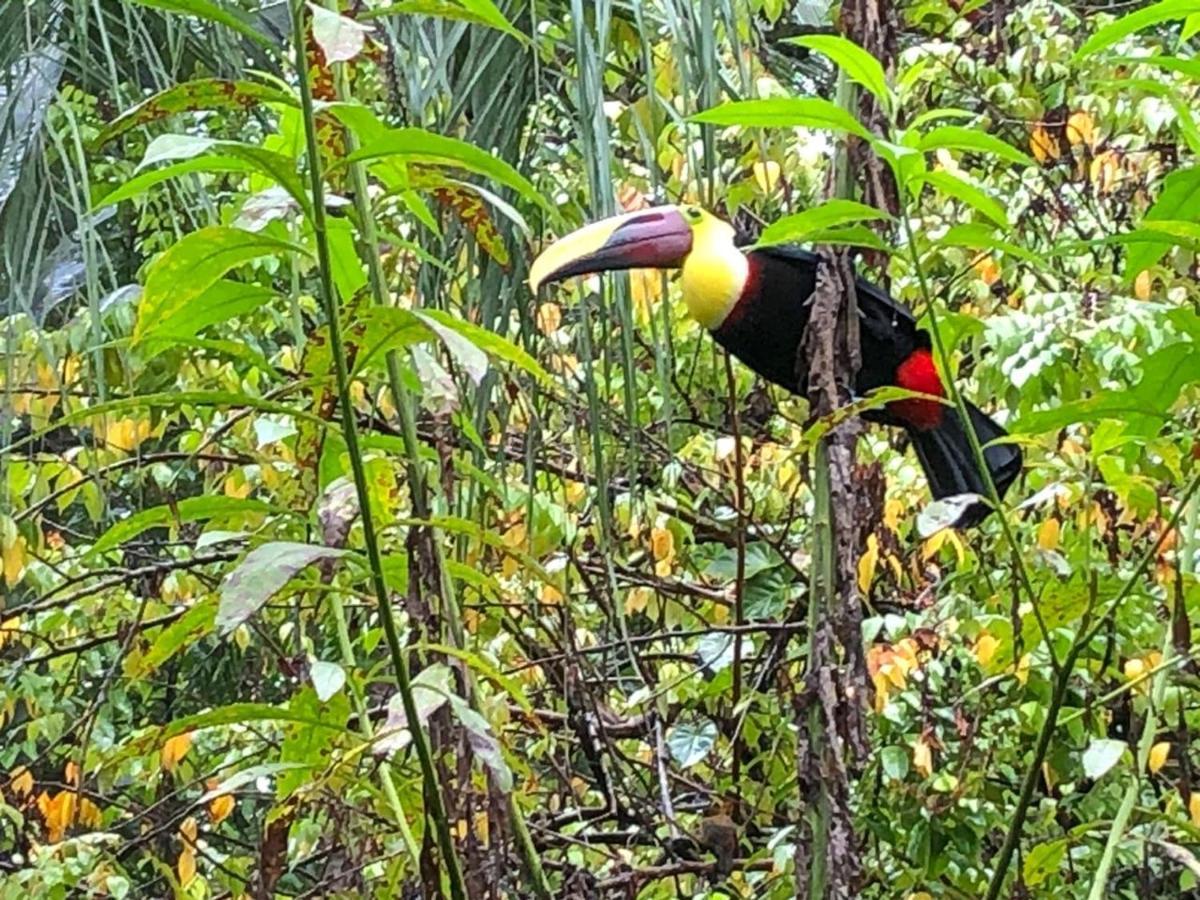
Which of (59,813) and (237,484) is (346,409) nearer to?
(237,484)

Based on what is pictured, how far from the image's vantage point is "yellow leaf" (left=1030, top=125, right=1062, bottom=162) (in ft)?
6.14

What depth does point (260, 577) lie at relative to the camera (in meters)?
0.48

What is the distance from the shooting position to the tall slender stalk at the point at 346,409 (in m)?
0.48

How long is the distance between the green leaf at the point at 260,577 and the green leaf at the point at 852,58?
294mm

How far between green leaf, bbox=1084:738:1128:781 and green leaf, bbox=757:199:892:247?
0.97ft

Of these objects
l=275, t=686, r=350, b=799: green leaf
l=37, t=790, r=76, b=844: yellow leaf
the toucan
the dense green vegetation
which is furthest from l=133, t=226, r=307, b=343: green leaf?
l=37, t=790, r=76, b=844: yellow leaf

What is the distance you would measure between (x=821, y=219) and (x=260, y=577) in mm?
292

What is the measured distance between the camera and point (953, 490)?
1410 millimetres

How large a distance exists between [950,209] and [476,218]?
136 cm

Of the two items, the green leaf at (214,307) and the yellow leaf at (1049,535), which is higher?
the green leaf at (214,307)

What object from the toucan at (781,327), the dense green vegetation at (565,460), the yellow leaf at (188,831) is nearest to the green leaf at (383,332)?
the dense green vegetation at (565,460)

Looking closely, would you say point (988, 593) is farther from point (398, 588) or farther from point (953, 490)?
point (398, 588)

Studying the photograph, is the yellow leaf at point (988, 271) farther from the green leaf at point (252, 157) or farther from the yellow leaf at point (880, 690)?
the green leaf at point (252, 157)

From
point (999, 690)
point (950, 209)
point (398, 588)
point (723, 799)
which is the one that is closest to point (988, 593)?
point (999, 690)
